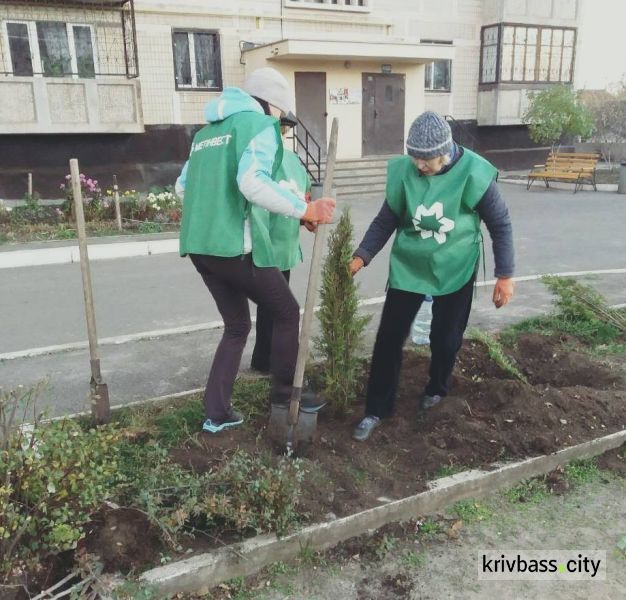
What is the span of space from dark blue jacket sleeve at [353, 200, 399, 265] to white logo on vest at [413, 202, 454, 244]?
0.21 meters

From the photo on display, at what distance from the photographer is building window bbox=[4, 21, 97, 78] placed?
14.3m

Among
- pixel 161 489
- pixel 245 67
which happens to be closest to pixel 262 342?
pixel 161 489

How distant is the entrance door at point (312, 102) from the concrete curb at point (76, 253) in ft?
30.0

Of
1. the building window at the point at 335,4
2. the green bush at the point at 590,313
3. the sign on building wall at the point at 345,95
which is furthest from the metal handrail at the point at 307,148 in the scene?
the green bush at the point at 590,313

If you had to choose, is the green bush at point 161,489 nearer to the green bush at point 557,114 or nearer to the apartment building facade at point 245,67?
the apartment building facade at point 245,67

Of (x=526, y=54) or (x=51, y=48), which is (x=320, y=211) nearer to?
(x=51, y=48)

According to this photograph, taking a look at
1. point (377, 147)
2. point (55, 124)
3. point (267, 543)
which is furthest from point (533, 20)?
point (267, 543)

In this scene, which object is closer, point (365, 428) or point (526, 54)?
point (365, 428)

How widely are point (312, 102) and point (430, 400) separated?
15.2m

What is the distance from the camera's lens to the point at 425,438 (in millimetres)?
3299

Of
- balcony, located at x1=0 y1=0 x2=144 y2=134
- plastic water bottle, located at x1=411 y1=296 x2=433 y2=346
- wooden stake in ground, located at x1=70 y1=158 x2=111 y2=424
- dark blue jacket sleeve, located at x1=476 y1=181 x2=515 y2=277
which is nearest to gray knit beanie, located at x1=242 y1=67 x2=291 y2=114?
wooden stake in ground, located at x1=70 y1=158 x2=111 y2=424

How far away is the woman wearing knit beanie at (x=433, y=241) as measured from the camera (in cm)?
313

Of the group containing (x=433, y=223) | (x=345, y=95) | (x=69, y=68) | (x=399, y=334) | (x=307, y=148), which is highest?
(x=69, y=68)

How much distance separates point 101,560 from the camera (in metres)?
2.31
